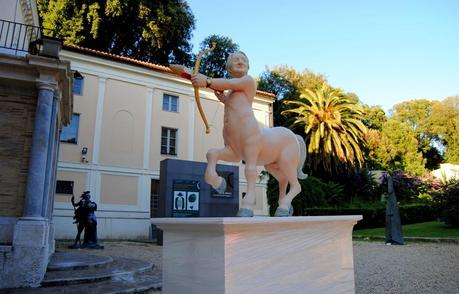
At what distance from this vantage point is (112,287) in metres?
6.39

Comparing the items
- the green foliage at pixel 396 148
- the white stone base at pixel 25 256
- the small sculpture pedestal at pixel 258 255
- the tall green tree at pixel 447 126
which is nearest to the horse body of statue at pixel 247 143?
the small sculpture pedestal at pixel 258 255

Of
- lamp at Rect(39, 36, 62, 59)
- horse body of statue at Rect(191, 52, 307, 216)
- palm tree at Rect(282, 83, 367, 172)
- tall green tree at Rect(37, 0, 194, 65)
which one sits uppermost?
tall green tree at Rect(37, 0, 194, 65)

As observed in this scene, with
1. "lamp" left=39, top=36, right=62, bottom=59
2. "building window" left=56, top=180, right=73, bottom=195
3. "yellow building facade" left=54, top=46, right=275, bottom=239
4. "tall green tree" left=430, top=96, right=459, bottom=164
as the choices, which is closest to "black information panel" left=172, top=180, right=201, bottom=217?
"yellow building facade" left=54, top=46, right=275, bottom=239

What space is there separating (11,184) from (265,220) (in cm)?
616

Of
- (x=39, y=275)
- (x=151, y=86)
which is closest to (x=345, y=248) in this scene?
(x=39, y=275)

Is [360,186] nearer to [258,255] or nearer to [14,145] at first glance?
[14,145]

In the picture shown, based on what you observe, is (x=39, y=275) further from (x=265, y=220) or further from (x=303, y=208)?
(x=303, y=208)

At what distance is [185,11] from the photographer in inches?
1107

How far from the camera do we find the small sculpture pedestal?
A: 2527mm

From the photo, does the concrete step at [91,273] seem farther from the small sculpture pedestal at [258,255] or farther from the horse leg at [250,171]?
the horse leg at [250,171]

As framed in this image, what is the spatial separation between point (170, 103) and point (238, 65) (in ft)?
64.5

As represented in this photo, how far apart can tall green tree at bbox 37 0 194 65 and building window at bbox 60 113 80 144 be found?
6403 millimetres

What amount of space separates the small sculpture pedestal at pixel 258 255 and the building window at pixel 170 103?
1976 centimetres

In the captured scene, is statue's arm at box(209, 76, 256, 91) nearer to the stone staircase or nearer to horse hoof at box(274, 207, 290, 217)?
horse hoof at box(274, 207, 290, 217)
